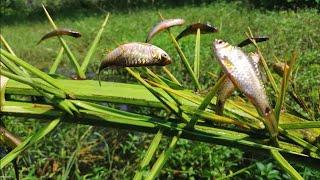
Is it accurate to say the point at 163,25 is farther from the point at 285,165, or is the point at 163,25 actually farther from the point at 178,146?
the point at 178,146

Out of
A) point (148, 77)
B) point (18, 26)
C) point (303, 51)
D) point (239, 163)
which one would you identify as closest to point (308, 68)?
point (303, 51)

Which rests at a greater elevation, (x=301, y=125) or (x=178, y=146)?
(x=301, y=125)

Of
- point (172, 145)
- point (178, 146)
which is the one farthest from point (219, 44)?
point (178, 146)

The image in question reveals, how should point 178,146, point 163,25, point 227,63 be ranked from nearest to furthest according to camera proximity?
point 227,63 → point 163,25 → point 178,146

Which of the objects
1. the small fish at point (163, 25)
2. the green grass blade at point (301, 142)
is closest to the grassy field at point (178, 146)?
the small fish at point (163, 25)

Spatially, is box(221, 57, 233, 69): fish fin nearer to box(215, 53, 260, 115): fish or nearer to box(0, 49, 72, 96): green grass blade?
box(215, 53, 260, 115): fish

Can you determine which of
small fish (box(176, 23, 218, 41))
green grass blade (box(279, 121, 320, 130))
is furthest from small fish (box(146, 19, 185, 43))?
green grass blade (box(279, 121, 320, 130))

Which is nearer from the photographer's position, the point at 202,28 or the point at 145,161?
the point at 145,161
